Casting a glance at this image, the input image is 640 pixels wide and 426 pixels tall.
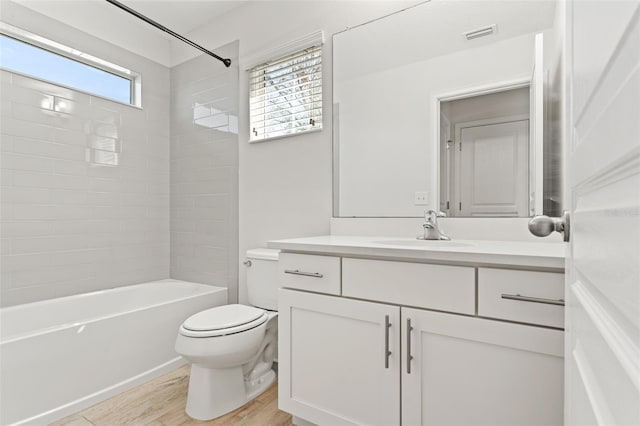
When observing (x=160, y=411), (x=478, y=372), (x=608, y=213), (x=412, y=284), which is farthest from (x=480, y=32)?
(x=160, y=411)

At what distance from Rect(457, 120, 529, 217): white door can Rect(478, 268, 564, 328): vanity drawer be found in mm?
582

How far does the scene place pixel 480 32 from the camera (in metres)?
1.62

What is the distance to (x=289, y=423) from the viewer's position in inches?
64.9

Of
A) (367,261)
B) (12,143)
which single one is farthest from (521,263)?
(12,143)

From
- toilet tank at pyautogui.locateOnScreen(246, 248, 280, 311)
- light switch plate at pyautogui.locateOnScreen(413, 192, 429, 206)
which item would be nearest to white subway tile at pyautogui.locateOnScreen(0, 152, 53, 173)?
toilet tank at pyautogui.locateOnScreen(246, 248, 280, 311)

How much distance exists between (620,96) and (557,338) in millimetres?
943

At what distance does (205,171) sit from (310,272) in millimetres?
1663

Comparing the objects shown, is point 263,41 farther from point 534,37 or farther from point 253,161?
point 534,37

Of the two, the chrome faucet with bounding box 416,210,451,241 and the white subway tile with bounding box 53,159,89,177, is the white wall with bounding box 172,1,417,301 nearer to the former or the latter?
the chrome faucet with bounding box 416,210,451,241

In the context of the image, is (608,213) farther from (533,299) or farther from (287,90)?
(287,90)

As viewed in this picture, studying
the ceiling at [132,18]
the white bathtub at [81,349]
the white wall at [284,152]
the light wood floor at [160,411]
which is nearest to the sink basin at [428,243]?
the white wall at [284,152]

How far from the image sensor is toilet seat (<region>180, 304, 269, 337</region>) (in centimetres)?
Answer: 166

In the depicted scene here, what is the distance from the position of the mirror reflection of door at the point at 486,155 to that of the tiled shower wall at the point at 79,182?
2.38 m

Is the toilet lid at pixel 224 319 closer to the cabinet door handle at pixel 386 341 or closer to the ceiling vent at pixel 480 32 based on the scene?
the cabinet door handle at pixel 386 341
